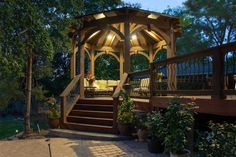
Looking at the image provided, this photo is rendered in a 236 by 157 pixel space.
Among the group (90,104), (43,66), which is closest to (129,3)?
(43,66)

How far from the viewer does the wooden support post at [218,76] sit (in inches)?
188

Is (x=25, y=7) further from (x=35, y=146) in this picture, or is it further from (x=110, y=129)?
(x=110, y=129)

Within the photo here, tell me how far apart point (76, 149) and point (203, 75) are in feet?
10.6

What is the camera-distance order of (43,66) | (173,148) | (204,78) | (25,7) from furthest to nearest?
(43,66), (25,7), (204,78), (173,148)

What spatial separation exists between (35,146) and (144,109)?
3.00 m

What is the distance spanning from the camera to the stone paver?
20.6 ft

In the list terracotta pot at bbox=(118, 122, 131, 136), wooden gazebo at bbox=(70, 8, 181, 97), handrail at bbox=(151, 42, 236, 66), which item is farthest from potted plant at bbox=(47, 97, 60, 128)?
handrail at bbox=(151, 42, 236, 66)

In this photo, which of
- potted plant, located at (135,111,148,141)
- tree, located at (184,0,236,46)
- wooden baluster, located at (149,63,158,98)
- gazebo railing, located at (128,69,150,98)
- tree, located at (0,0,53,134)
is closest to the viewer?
tree, located at (0,0,53,134)

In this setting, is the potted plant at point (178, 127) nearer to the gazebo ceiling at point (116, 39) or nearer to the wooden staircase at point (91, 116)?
the wooden staircase at point (91, 116)

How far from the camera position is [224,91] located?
470 centimetres

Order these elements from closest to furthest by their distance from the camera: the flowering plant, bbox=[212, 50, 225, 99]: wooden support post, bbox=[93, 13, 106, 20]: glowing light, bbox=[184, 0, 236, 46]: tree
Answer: bbox=[212, 50, 225, 99]: wooden support post < the flowering plant < bbox=[93, 13, 106, 20]: glowing light < bbox=[184, 0, 236, 46]: tree

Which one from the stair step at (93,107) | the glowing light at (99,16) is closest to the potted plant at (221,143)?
the stair step at (93,107)

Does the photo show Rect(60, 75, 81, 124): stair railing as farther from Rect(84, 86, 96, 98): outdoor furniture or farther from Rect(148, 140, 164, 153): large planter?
Rect(148, 140, 164, 153): large planter

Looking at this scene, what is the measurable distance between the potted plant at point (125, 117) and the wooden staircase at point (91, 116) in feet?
1.45
